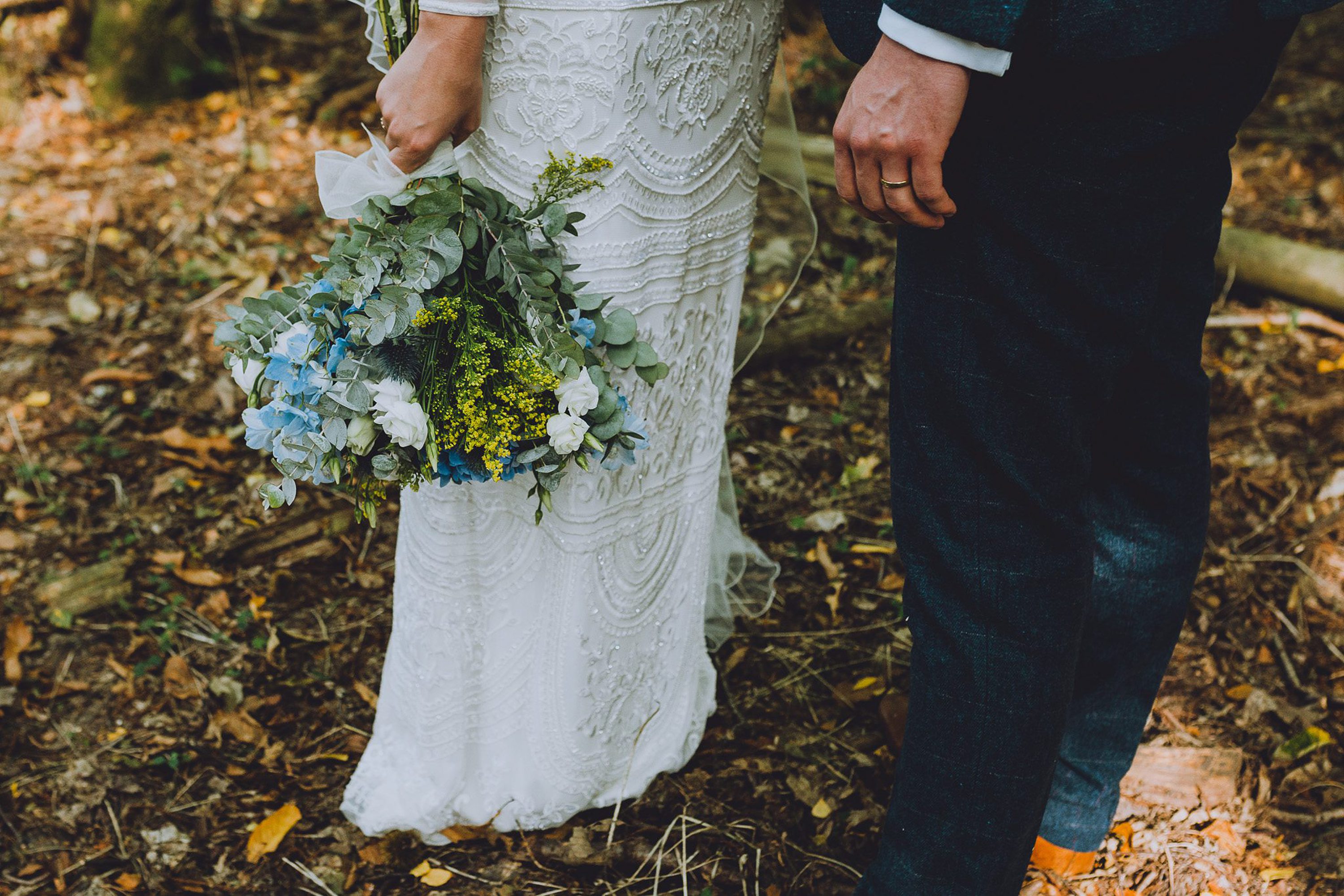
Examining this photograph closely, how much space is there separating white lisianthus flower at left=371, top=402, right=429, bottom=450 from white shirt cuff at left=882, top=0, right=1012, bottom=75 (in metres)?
0.76

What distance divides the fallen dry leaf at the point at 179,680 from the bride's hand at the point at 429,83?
4.91 ft

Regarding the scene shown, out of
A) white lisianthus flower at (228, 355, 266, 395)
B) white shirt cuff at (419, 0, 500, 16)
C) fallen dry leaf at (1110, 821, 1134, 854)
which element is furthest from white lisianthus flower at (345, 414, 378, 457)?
fallen dry leaf at (1110, 821, 1134, 854)

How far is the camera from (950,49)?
112 cm

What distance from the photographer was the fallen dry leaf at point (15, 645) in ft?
7.68

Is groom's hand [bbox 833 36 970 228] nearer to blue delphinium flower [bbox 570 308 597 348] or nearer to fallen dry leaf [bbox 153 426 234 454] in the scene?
blue delphinium flower [bbox 570 308 597 348]

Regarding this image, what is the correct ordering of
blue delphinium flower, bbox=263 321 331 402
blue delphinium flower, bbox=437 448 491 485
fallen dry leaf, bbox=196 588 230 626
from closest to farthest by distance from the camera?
1. blue delphinium flower, bbox=263 321 331 402
2. blue delphinium flower, bbox=437 448 491 485
3. fallen dry leaf, bbox=196 588 230 626

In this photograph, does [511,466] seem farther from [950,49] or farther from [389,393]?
[950,49]

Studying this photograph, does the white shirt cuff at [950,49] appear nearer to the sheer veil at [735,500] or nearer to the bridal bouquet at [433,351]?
the bridal bouquet at [433,351]

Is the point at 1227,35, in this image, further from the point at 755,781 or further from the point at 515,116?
the point at 755,781

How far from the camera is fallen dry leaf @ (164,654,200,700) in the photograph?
2326mm

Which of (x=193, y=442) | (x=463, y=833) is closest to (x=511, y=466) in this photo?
(x=463, y=833)

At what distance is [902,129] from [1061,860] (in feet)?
4.63

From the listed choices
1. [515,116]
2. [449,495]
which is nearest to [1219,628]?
[449,495]

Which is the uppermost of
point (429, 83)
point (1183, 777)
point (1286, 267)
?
point (429, 83)
